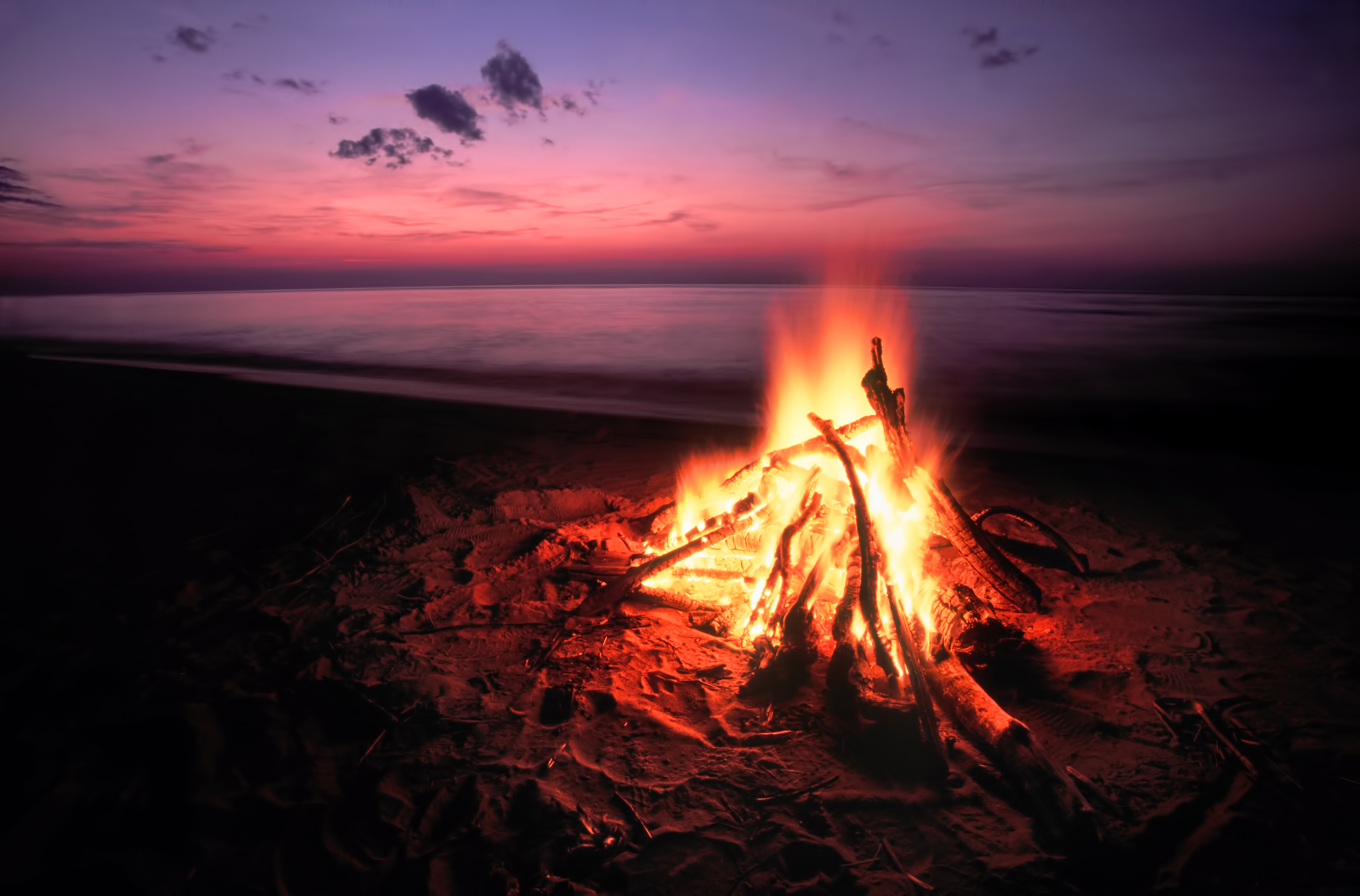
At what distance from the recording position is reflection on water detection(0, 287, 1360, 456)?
15.4 meters

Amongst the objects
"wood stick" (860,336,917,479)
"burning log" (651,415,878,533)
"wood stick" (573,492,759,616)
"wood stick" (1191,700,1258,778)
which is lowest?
"wood stick" (1191,700,1258,778)

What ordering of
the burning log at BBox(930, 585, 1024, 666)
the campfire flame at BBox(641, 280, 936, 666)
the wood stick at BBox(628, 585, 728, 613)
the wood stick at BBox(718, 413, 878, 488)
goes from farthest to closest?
1. the wood stick at BBox(718, 413, 878, 488)
2. the wood stick at BBox(628, 585, 728, 613)
3. the campfire flame at BBox(641, 280, 936, 666)
4. the burning log at BBox(930, 585, 1024, 666)

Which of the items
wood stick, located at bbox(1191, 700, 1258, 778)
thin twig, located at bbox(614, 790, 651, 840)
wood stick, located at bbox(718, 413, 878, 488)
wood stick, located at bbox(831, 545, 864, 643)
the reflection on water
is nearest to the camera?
thin twig, located at bbox(614, 790, 651, 840)

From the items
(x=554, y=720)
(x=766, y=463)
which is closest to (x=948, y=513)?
(x=766, y=463)

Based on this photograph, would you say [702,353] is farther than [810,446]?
Yes

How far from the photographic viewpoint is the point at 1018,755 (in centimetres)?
301

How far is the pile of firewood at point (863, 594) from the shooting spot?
127 inches

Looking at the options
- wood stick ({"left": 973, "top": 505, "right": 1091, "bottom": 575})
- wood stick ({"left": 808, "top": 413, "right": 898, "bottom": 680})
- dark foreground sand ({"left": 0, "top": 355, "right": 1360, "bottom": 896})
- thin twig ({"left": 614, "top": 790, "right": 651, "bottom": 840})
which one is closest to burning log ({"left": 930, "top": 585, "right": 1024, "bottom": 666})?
dark foreground sand ({"left": 0, "top": 355, "right": 1360, "bottom": 896})

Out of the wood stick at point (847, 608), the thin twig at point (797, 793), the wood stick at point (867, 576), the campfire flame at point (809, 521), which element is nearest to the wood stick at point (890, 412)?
the campfire flame at point (809, 521)

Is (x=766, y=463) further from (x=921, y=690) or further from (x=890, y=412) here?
(x=921, y=690)

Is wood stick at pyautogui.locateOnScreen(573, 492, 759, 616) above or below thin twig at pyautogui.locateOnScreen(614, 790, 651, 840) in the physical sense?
above

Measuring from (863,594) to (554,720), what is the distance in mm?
1977

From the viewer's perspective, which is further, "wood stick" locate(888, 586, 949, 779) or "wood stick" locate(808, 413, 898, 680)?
"wood stick" locate(808, 413, 898, 680)

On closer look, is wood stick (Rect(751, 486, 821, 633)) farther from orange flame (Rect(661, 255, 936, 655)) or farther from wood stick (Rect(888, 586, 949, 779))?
wood stick (Rect(888, 586, 949, 779))
